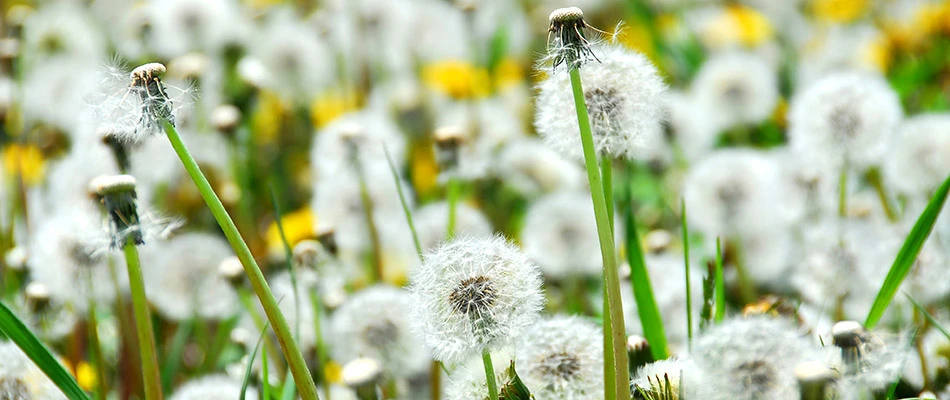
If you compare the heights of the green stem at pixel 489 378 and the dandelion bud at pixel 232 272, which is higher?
the dandelion bud at pixel 232 272

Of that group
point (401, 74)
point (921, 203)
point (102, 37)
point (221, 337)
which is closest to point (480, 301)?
point (221, 337)

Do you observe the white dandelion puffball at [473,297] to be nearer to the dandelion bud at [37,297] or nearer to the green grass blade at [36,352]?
the green grass blade at [36,352]

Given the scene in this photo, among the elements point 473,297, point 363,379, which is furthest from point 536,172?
point 473,297

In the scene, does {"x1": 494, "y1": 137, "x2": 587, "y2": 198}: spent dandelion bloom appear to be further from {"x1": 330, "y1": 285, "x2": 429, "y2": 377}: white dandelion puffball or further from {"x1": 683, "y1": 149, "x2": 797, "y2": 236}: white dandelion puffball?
{"x1": 330, "y1": 285, "x2": 429, "y2": 377}: white dandelion puffball

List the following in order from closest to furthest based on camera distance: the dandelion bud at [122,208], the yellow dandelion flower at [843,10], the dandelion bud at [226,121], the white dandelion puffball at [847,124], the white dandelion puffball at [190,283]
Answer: the dandelion bud at [122,208], the white dandelion puffball at [847,124], the white dandelion puffball at [190,283], the dandelion bud at [226,121], the yellow dandelion flower at [843,10]

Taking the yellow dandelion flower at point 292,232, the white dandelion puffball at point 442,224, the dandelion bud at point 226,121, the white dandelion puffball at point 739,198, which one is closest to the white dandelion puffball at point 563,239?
the white dandelion puffball at point 442,224

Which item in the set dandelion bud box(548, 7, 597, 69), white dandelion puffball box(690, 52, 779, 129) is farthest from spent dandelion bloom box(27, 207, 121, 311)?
white dandelion puffball box(690, 52, 779, 129)

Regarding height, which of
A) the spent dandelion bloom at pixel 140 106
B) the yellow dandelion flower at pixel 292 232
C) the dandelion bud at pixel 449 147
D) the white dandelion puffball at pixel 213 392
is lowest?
the white dandelion puffball at pixel 213 392
